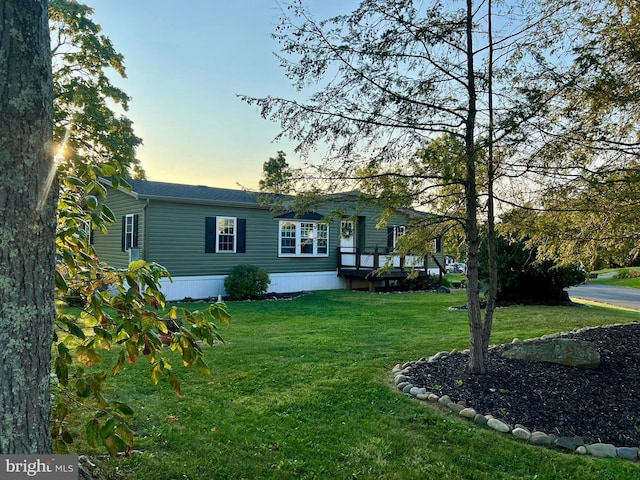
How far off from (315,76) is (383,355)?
3.71m

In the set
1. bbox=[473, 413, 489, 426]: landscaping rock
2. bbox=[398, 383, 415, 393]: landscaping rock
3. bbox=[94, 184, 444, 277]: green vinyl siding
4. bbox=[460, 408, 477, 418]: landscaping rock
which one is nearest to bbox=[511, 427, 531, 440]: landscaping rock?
bbox=[473, 413, 489, 426]: landscaping rock

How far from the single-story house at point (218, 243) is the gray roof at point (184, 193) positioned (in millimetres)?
28

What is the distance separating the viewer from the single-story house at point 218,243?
12.7 meters

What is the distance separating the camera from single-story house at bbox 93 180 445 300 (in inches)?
501

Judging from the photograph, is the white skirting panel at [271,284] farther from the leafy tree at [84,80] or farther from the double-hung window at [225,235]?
the leafy tree at [84,80]

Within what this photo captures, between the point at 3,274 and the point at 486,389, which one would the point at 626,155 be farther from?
the point at 3,274

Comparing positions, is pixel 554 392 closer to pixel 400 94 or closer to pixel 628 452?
pixel 628 452

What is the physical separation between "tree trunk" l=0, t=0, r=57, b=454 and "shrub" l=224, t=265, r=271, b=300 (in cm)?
1181

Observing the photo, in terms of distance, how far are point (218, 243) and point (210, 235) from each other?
0.39 m

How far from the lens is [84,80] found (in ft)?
42.0

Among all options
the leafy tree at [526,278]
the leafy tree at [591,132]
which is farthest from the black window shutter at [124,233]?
the leafy tree at [591,132]

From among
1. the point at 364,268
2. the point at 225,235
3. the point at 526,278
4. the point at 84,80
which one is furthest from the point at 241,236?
the point at 526,278

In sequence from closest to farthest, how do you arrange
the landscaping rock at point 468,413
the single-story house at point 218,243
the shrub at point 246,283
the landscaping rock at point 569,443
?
the landscaping rock at point 569,443 < the landscaping rock at point 468,413 < the single-story house at point 218,243 < the shrub at point 246,283

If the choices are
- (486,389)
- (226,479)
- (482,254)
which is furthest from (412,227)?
(482,254)
